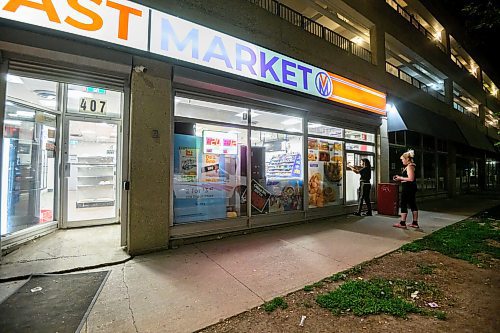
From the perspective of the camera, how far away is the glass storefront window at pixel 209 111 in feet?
16.4

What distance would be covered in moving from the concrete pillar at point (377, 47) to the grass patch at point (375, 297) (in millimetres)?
8508

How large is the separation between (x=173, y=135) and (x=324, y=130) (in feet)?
15.7

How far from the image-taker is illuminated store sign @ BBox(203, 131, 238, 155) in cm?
535

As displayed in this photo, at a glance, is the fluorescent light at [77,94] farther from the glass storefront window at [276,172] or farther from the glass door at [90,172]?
the glass storefront window at [276,172]

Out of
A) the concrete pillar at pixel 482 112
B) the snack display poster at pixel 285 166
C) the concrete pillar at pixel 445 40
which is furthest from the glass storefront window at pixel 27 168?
the concrete pillar at pixel 482 112

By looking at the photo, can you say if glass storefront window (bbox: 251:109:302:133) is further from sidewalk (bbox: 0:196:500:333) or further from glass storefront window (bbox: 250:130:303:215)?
sidewalk (bbox: 0:196:500:333)

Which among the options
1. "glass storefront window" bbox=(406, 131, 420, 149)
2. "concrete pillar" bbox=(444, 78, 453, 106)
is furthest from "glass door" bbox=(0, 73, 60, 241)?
"concrete pillar" bbox=(444, 78, 453, 106)

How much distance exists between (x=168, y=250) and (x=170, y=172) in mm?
1448

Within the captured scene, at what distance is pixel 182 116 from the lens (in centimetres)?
497

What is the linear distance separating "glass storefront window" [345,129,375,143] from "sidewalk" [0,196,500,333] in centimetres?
355

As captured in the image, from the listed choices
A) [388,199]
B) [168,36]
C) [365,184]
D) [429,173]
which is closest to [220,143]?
[168,36]

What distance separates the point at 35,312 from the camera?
252 cm

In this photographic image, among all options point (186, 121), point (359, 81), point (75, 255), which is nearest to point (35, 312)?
point (75, 255)

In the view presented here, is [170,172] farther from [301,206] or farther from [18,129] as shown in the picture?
[301,206]
